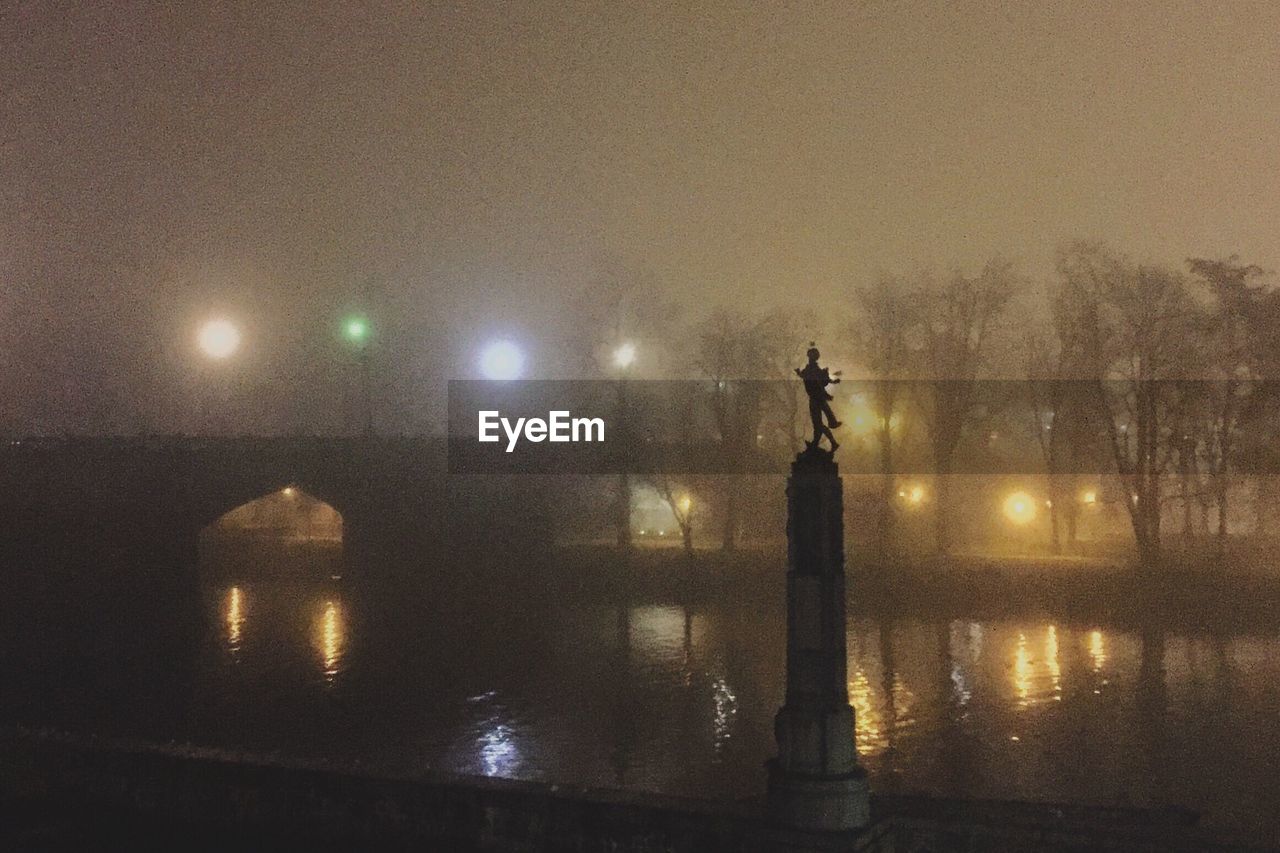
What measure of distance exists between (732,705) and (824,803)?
38.5 feet

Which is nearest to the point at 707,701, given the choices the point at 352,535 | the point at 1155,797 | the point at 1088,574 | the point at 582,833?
the point at 1155,797

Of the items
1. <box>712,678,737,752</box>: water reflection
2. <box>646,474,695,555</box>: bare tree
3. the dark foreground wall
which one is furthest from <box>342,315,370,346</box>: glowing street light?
<box>646,474,695,555</box>: bare tree

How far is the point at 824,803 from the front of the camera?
9602mm

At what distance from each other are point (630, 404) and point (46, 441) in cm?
2251

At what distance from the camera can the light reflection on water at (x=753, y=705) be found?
1636 cm

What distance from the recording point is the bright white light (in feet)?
139

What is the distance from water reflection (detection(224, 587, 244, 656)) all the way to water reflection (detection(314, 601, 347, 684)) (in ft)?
7.24

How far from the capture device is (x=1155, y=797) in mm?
14828

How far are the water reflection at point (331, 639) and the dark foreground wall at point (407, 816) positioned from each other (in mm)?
11773

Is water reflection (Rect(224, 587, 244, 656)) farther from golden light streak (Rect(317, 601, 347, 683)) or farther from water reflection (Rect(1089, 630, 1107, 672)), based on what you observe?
water reflection (Rect(1089, 630, 1107, 672))

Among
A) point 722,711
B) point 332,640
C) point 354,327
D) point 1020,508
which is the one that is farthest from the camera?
point 1020,508

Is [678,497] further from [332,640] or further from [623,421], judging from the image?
[332,640]

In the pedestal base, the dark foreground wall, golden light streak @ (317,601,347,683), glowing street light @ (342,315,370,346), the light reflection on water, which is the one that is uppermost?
glowing street light @ (342,315,370,346)

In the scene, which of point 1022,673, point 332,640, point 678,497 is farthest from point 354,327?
point 678,497
